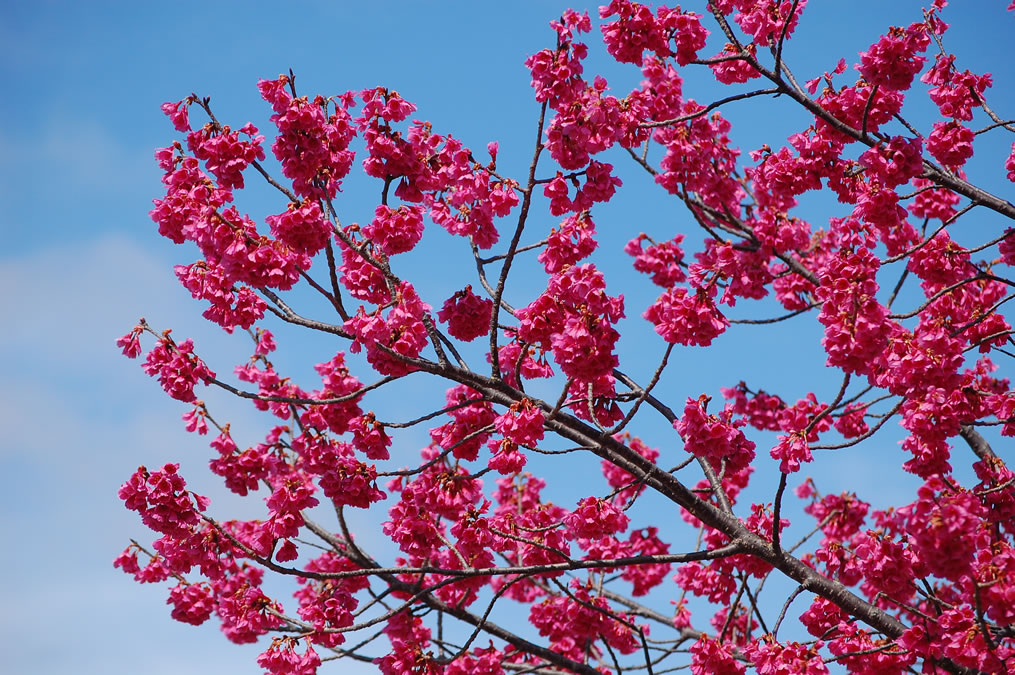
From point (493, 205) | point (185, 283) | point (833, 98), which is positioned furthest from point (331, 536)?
point (833, 98)

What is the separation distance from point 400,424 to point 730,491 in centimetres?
611

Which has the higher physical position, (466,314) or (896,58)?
(896,58)

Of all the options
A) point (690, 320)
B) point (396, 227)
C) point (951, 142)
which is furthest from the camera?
point (951, 142)

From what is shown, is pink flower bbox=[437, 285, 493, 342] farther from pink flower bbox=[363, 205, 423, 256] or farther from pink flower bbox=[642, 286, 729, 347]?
pink flower bbox=[642, 286, 729, 347]

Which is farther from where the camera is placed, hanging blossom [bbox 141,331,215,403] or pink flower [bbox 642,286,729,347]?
hanging blossom [bbox 141,331,215,403]

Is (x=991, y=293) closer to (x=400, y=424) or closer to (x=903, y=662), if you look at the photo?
(x=903, y=662)

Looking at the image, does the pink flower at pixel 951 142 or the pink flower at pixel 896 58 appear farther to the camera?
the pink flower at pixel 951 142

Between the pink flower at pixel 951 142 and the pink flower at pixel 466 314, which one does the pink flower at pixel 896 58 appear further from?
the pink flower at pixel 466 314

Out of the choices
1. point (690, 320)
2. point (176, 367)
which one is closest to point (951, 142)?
point (690, 320)

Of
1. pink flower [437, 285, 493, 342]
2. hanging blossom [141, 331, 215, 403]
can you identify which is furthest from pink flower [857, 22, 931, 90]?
hanging blossom [141, 331, 215, 403]

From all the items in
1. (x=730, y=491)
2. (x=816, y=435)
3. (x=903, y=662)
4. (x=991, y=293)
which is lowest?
(x=903, y=662)

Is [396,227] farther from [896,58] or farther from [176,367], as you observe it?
[896,58]

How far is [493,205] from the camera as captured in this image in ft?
20.8

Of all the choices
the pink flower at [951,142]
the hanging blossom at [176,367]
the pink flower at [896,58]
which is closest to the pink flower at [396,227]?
the hanging blossom at [176,367]
